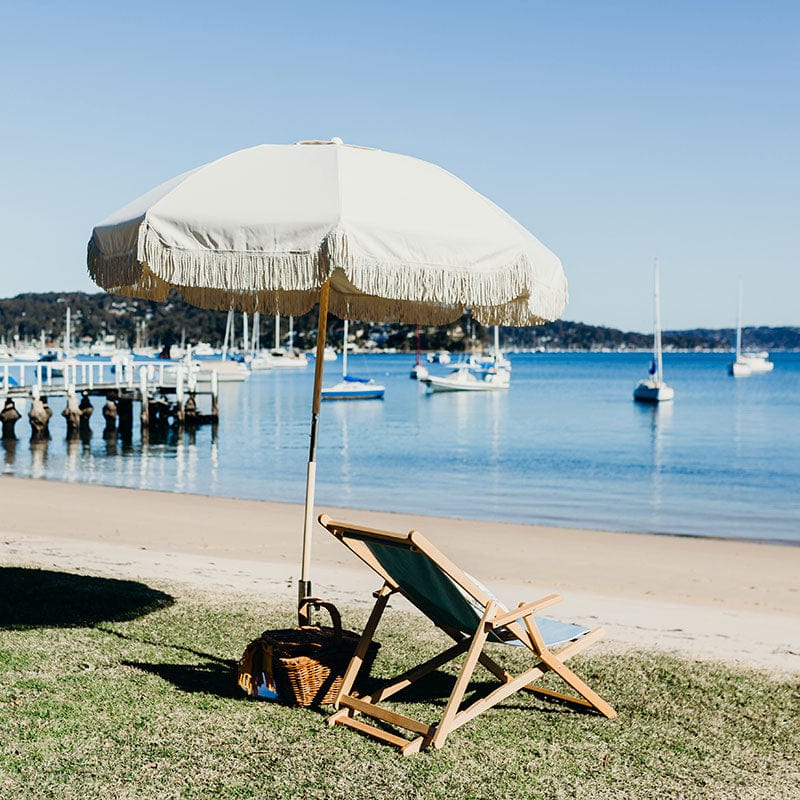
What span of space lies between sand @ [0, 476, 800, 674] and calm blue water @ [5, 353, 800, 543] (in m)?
3.26

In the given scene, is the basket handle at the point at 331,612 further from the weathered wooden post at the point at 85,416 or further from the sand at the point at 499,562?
the weathered wooden post at the point at 85,416

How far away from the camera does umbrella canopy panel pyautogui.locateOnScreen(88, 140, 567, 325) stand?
4508mm

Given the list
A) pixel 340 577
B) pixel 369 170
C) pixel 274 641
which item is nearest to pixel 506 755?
pixel 274 641

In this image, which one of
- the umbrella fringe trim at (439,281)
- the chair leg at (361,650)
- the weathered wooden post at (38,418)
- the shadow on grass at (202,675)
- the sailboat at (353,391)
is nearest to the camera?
the umbrella fringe trim at (439,281)

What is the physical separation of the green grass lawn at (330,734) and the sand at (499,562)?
3.98 feet

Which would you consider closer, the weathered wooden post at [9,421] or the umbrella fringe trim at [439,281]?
the umbrella fringe trim at [439,281]

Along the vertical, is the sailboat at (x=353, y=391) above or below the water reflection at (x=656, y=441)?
above

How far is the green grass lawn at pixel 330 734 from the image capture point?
156 inches

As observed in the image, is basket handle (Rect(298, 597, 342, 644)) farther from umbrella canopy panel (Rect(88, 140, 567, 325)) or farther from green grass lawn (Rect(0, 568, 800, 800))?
umbrella canopy panel (Rect(88, 140, 567, 325))

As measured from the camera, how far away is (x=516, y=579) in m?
10.3

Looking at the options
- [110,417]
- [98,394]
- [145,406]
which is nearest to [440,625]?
[145,406]

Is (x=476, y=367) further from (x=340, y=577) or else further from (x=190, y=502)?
(x=340, y=577)

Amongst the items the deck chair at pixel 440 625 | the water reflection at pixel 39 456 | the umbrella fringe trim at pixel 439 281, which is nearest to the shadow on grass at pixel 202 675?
the deck chair at pixel 440 625

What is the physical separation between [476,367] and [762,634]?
8573 cm
